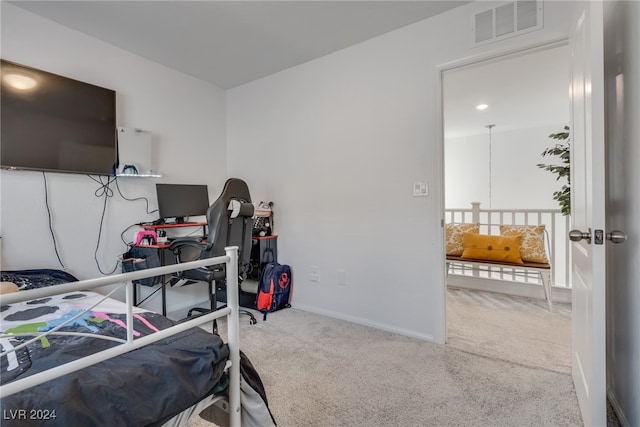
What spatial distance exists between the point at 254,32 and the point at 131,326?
2.42 meters

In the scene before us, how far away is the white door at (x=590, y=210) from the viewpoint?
1.18 metres

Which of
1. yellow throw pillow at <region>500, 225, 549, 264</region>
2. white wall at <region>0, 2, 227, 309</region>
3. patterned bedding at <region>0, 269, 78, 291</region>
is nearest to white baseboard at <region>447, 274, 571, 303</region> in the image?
yellow throw pillow at <region>500, 225, 549, 264</region>

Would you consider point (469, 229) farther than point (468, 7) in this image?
Yes

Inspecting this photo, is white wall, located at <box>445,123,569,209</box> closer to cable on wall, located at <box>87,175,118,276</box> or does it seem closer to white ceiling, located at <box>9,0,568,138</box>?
white ceiling, located at <box>9,0,568,138</box>

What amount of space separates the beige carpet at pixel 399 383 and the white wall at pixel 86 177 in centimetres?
→ 149

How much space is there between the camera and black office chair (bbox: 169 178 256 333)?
86.0 inches

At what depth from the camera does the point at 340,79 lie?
2785mm

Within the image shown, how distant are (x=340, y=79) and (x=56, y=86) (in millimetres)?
2194

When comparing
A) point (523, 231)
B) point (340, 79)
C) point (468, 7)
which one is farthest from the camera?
point (523, 231)

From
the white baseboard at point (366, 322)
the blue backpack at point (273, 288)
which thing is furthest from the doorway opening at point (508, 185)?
the blue backpack at point (273, 288)

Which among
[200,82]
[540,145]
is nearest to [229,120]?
[200,82]

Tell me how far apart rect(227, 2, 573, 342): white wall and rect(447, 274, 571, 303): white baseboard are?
6.02 ft

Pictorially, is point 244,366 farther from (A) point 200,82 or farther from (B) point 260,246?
(A) point 200,82

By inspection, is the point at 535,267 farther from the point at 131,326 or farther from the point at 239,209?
the point at 131,326
